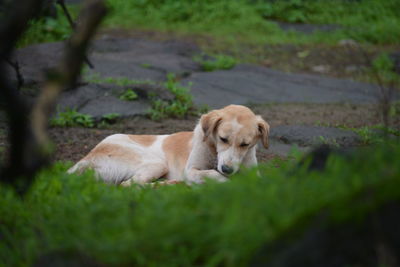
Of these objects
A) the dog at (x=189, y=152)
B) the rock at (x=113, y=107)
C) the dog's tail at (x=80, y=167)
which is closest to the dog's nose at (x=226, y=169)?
the dog at (x=189, y=152)

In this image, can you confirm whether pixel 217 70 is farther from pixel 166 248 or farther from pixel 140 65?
pixel 166 248

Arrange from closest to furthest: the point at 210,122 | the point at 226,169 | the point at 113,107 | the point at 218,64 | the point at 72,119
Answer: the point at 226,169 < the point at 210,122 < the point at 72,119 < the point at 113,107 < the point at 218,64

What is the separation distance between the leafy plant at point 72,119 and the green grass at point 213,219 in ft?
16.3

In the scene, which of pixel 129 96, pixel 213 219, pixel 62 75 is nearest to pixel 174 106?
pixel 129 96

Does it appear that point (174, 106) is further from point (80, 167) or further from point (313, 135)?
point (80, 167)

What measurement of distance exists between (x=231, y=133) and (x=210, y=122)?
319 millimetres

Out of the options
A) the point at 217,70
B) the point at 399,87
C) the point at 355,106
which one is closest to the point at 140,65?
the point at 217,70

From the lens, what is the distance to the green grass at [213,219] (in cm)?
257

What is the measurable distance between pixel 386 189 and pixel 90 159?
3.84 meters

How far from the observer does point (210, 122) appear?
5547 millimetres

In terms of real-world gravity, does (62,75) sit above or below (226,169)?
above

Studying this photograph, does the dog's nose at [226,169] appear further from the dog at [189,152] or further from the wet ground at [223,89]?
the wet ground at [223,89]

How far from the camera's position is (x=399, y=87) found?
1140 centimetres

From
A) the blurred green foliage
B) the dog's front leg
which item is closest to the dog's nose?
the dog's front leg
